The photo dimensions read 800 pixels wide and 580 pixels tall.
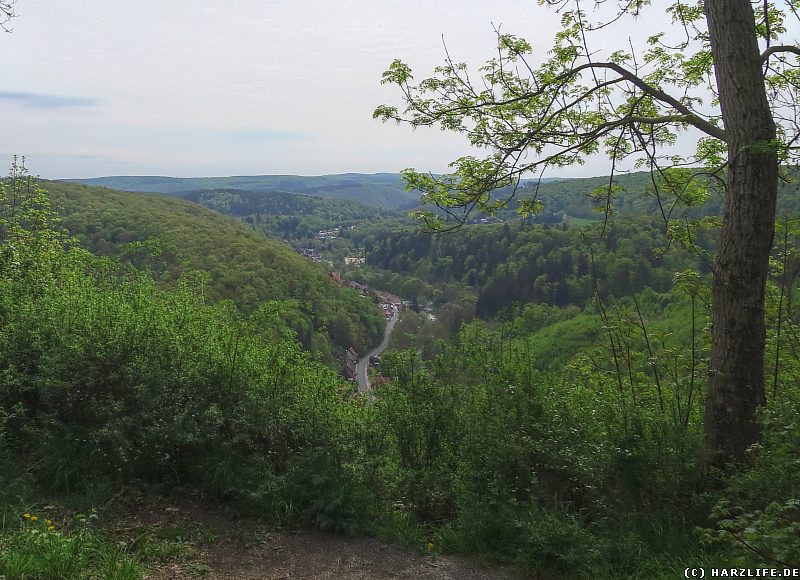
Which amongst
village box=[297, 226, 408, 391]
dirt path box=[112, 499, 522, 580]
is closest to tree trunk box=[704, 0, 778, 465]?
dirt path box=[112, 499, 522, 580]

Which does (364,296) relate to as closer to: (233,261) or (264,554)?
(233,261)

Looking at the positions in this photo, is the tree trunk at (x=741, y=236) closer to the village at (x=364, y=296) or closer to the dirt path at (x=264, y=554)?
the dirt path at (x=264, y=554)

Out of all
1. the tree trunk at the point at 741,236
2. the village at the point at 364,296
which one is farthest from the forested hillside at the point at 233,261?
the tree trunk at the point at 741,236

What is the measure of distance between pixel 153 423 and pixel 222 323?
1.77 m

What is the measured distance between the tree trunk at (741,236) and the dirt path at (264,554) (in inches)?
91.3

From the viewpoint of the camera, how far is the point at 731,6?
423 centimetres

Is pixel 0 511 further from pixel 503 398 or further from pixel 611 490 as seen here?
pixel 611 490

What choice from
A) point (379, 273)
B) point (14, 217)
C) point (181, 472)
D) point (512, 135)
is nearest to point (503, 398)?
point (512, 135)

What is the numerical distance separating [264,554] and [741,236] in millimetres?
4657

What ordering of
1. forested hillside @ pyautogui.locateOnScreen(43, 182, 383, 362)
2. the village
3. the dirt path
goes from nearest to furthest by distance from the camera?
the dirt path
the village
forested hillside @ pyautogui.locateOnScreen(43, 182, 383, 362)

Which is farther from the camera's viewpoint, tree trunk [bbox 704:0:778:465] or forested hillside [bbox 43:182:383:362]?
forested hillside [bbox 43:182:383:362]

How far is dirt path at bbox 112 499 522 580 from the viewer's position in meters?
3.80

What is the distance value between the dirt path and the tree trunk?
7.61ft

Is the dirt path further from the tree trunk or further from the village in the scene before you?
the tree trunk
